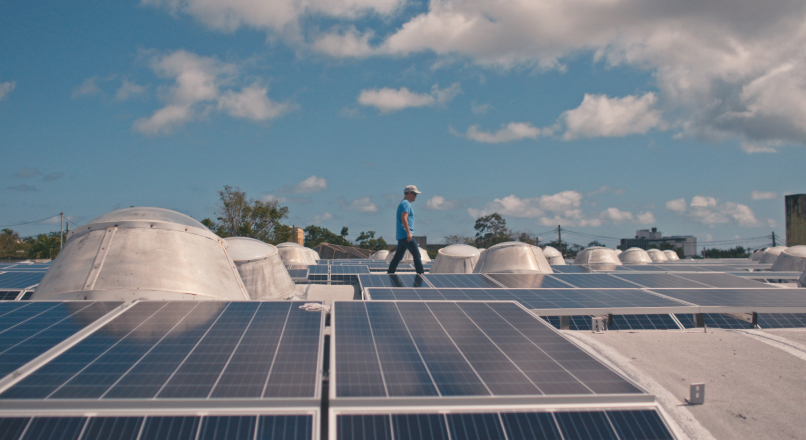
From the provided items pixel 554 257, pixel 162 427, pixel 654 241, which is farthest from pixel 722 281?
pixel 654 241

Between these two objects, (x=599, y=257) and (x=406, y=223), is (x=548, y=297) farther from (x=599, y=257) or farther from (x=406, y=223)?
(x=599, y=257)

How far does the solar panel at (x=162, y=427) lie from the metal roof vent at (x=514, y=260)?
13.8 m

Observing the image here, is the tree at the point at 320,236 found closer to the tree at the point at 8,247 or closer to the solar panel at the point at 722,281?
the tree at the point at 8,247

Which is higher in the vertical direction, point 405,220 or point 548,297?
point 405,220

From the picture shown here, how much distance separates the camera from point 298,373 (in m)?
4.61

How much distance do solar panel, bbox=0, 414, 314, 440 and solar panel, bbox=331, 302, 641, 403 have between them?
50cm

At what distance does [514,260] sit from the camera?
56.6 feet

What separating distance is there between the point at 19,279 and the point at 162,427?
44.7 feet

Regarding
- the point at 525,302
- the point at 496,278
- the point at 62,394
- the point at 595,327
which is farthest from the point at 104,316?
the point at 496,278

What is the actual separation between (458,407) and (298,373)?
1499mm

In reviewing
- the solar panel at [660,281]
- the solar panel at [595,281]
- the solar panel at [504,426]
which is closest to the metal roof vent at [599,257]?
the solar panel at [660,281]

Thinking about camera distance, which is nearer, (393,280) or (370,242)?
(393,280)

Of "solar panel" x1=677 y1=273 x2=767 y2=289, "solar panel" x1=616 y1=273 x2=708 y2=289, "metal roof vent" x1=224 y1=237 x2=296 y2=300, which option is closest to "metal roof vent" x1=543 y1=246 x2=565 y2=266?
"solar panel" x1=677 y1=273 x2=767 y2=289

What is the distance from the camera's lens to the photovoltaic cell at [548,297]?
9.23 m
